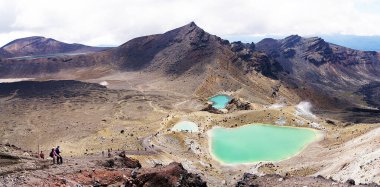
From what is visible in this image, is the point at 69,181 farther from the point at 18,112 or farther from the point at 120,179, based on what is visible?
the point at 18,112

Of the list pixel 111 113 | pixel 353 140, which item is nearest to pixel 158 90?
pixel 111 113

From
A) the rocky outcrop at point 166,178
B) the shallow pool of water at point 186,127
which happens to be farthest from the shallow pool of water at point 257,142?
the rocky outcrop at point 166,178

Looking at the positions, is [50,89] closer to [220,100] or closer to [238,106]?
[220,100]

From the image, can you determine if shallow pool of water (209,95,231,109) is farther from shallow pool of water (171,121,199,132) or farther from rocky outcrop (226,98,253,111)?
shallow pool of water (171,121,199,132)

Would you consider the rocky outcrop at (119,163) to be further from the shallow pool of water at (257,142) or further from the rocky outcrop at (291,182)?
the shallow pool of water at (257,142)

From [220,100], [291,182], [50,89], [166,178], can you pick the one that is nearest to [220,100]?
[220,100]

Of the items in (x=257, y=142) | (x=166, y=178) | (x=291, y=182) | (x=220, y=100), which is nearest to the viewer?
(x=166, y=178)
